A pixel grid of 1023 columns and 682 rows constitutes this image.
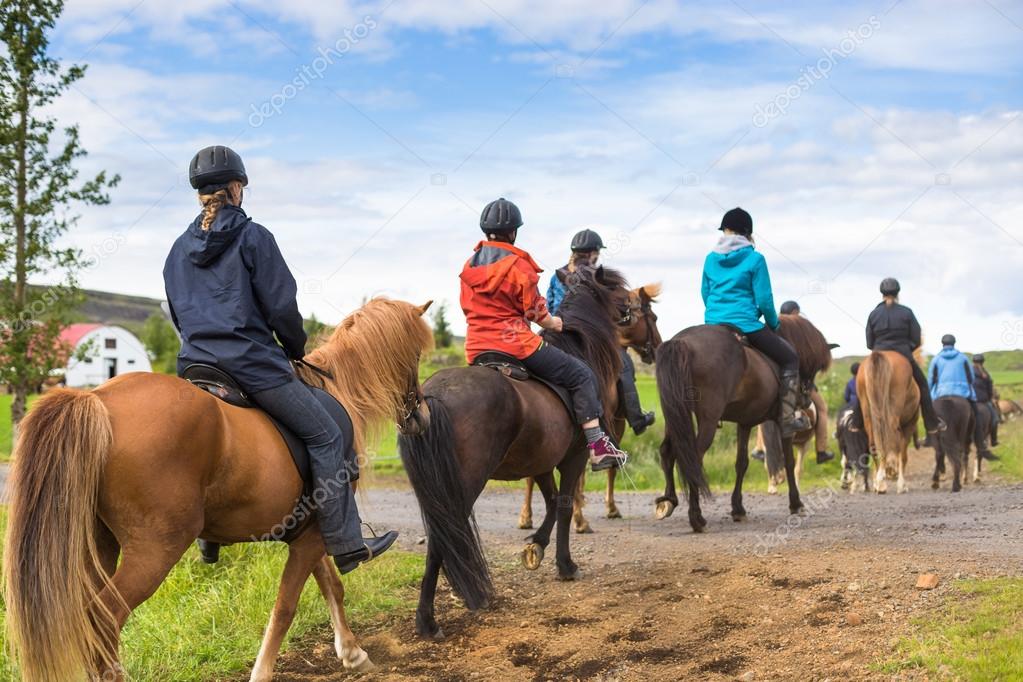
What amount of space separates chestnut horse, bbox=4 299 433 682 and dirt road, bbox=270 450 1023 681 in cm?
195

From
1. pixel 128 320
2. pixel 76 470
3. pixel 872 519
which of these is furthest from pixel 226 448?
pixel 128 320

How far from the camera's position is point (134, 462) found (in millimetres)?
4383

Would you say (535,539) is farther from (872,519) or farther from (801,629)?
(872,519)

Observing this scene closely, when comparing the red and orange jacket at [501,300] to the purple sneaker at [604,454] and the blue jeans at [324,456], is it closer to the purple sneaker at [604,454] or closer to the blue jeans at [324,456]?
the purple sneaker at [604,454]

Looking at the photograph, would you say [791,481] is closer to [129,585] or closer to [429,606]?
[429,606]

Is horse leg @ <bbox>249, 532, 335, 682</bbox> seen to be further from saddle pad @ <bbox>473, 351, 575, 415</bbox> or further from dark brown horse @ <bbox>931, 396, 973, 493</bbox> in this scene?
dark brown horse @ <bbox>931, 396, 973, 493</bbox>

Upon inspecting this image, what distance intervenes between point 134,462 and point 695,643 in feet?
12.3

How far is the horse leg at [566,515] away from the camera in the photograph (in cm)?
832

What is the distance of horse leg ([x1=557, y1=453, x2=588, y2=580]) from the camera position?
832 centimetres

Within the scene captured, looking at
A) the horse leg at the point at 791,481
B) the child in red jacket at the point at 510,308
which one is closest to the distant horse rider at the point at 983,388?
the horse leg at the point at 791,481

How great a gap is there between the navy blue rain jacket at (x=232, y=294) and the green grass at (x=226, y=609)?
225cm

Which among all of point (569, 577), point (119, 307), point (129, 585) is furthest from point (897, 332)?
point (119, 307)

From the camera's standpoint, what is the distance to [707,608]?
7.01 metres

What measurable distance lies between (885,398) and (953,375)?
2627mm
